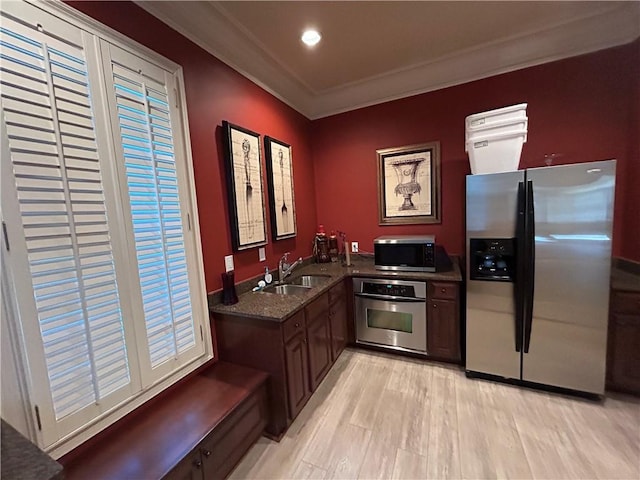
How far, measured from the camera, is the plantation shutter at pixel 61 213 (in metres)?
1.03

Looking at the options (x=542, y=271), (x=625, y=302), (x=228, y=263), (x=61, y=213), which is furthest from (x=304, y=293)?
(x=625, y=302)

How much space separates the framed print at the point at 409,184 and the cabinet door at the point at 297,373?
181 centimetres

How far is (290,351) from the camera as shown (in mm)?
1802

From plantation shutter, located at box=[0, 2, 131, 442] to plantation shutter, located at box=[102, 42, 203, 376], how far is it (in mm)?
138

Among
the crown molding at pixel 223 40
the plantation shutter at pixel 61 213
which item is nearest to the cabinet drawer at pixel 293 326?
the plantation shutter at pixel 61 213

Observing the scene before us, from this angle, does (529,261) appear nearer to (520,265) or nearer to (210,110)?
(520,265)

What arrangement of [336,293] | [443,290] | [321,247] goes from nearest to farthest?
1. [443,290]
2. [336,293]
3. [321,247]

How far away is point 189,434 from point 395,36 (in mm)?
3021

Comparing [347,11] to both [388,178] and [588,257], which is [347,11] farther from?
[588,257]

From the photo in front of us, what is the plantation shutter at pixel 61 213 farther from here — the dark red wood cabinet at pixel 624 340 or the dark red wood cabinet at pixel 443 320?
the dark red wood cabinet at pixel 624 340

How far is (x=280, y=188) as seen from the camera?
2.66 metres

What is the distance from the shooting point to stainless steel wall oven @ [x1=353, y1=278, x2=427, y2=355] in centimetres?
254

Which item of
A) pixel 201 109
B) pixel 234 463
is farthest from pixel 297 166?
pixel 234 463

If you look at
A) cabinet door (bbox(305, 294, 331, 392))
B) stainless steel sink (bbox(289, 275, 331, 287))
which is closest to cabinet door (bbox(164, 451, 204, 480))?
cabinet door (bbox(305, 294, 331, 392))
